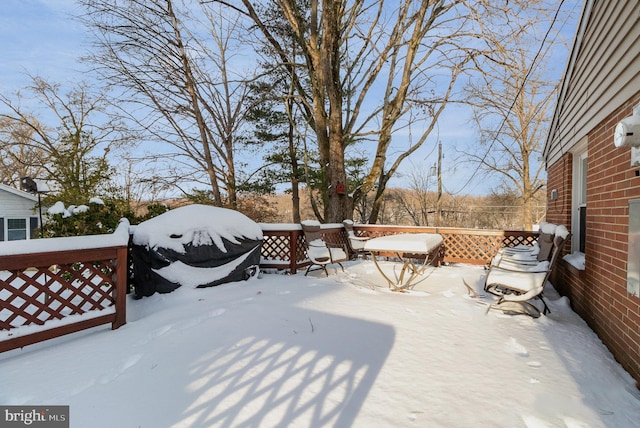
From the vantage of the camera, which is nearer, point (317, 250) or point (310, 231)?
point (317, 250)

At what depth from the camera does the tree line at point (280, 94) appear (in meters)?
8.59

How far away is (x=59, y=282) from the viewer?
9.43ft

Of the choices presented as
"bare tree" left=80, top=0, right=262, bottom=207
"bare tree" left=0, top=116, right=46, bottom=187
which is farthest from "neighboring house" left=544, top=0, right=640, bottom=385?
"bare tree" left=0, top=116, right=46, bottom=187

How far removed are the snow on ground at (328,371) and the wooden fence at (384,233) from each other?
2.62m

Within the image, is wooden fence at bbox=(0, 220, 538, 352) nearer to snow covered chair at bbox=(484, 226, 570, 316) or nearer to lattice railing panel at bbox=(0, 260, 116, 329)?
lattice railing panel at bbox=(0, 260, 116, 329)

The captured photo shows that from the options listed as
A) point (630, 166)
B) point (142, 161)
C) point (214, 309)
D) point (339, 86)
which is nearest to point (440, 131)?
point (339, 86)

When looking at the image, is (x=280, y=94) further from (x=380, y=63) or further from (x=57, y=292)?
(x=57, y=292)

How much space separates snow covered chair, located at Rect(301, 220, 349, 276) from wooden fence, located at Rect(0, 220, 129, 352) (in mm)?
3157

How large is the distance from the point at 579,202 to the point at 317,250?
Result: 13.0 feet

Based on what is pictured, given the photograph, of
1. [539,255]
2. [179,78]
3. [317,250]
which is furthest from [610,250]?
[179,78]

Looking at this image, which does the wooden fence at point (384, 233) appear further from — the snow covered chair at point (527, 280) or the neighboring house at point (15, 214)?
the neighboring house at point (15, 214)

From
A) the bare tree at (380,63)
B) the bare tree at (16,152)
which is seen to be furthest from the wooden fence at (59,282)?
the bare tree at (16,152)

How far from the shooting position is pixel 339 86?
945cm

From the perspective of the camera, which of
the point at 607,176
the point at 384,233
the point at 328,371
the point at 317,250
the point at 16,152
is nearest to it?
the point at 328,371
